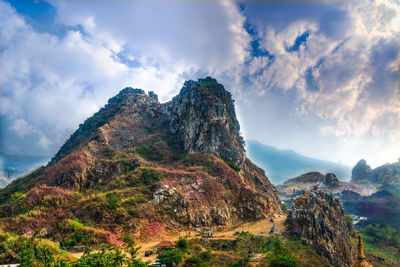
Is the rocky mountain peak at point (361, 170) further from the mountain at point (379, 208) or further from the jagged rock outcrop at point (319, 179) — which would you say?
the mountain at point (379, 208)

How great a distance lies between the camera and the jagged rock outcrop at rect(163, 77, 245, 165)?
57688 mm

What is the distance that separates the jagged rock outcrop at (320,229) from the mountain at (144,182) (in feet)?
35.3

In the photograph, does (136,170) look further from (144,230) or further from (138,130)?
(138,130)

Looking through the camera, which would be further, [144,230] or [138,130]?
[138,130]

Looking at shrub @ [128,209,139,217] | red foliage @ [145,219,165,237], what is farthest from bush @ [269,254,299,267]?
shrub @ [128,209,139,217]

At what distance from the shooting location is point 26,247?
36.9ft

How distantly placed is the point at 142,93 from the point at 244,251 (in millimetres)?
85148

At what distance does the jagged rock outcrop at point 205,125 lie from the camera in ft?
189

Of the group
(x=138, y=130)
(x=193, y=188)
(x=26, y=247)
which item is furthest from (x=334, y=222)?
(x=138, y=130)

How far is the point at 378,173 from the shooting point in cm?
12544

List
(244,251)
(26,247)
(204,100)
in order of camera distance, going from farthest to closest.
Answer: (204,100), (244,251), (26,247)

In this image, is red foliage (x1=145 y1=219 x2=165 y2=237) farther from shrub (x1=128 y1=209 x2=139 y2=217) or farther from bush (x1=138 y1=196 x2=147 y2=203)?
bush (x1=138 y1=196 x2=147 y2=203)

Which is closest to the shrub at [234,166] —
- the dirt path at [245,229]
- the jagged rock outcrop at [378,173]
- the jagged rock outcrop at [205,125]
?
the jagged rock outcrop at [205,125]

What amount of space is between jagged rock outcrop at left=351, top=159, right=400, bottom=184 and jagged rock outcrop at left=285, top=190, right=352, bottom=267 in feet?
386
